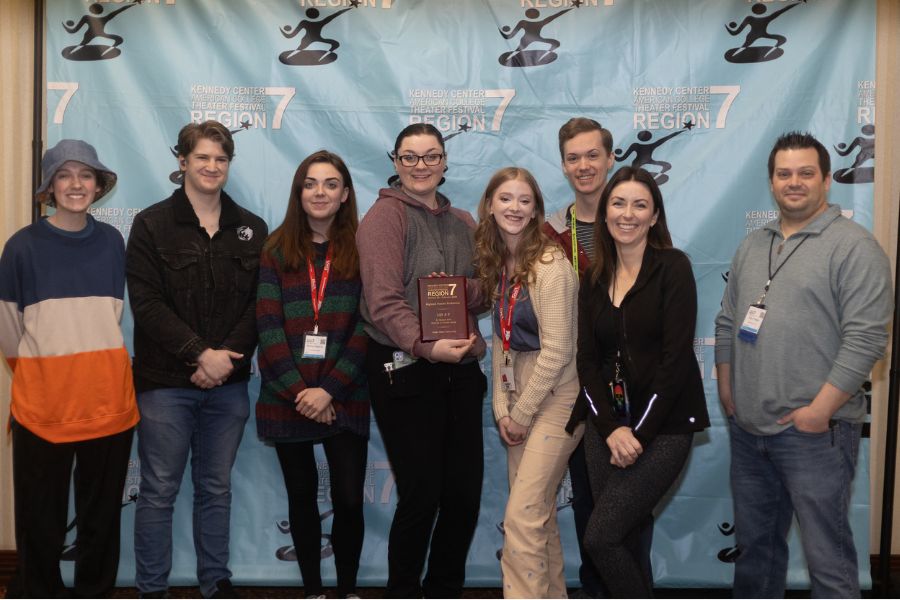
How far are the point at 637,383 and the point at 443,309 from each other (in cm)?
74

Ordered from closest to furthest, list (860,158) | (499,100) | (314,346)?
1. (314,346)
2. (860,158)
3. (499,100)

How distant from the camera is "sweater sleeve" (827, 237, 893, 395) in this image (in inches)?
97.5

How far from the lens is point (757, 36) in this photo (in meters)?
3.59

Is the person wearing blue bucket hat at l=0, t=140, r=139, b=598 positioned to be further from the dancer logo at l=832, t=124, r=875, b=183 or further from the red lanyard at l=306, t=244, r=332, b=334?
the dancer logo at l=832, t=124, r=875, b=183

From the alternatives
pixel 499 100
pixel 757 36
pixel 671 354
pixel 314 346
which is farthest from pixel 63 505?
pixel 757 36

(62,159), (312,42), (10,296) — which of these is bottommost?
(10,296)

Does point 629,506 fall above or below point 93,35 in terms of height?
below

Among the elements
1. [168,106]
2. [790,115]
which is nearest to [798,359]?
[790,115]

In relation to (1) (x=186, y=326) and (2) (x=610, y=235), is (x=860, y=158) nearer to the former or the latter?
(2) (x=610, y=235)

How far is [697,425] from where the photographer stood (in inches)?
99.5

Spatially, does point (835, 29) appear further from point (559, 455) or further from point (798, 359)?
point (559, 455)

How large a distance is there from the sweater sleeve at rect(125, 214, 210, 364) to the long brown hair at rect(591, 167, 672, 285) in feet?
5.04

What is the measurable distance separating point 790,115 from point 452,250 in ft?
5.94

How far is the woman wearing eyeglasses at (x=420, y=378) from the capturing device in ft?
9.34
